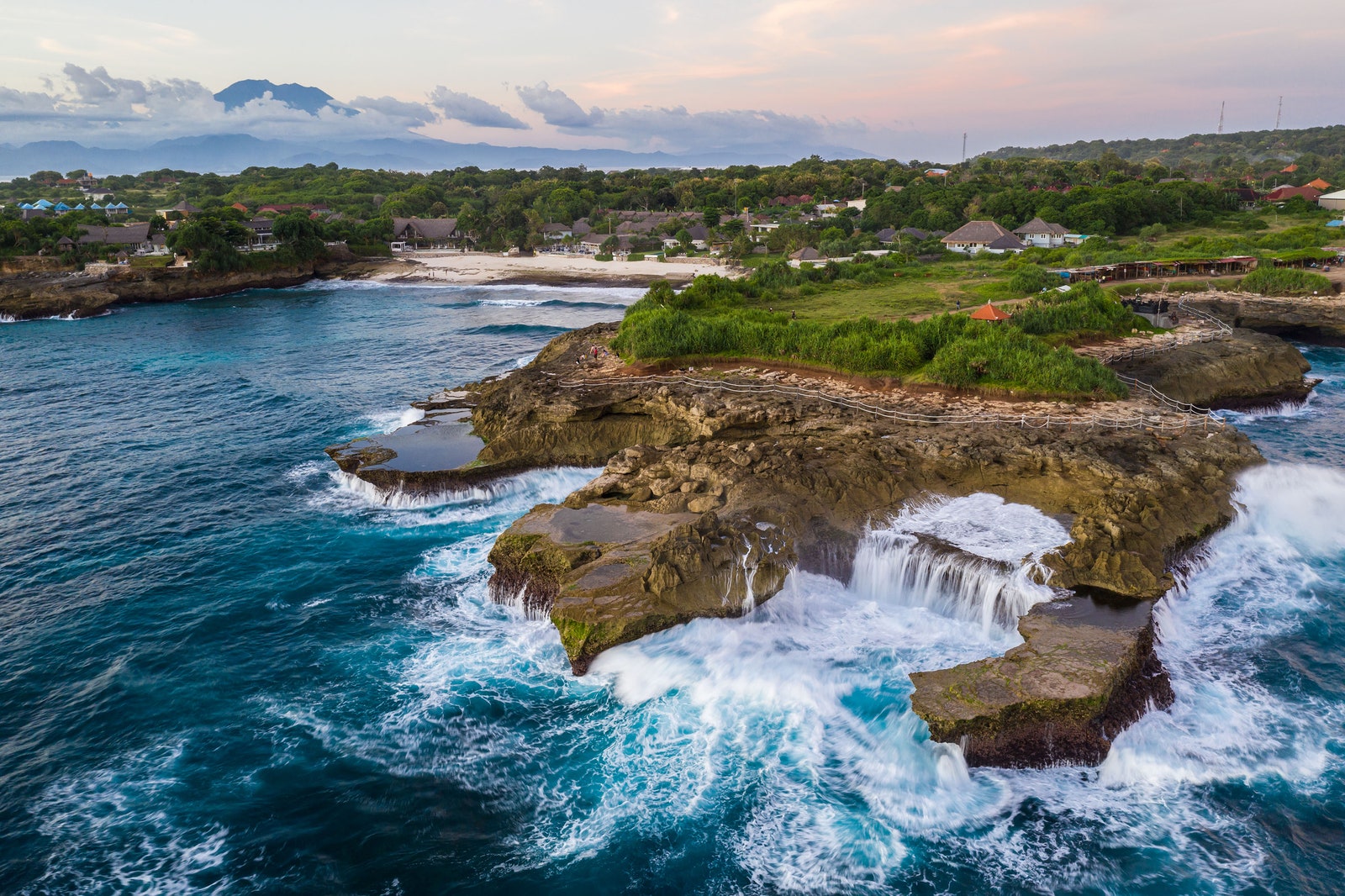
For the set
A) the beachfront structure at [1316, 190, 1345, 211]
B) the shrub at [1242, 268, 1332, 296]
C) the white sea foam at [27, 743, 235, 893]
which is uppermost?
the beachfront structure at [1316, 190, 1345, 211]

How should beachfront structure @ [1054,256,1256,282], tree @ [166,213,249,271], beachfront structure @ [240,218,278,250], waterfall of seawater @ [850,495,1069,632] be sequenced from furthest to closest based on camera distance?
beachfront structure @ [240,218,278,250] → tree @ [166,213,249,271] → beachfront structure @ [1054,256,1256,282] → waterfall of seawater @ [850,495,1069,632]

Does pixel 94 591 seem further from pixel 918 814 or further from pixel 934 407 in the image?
pixel 934 407

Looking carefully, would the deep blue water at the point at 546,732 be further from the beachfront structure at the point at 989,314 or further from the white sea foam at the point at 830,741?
the beachfront structure at the point at 989,314

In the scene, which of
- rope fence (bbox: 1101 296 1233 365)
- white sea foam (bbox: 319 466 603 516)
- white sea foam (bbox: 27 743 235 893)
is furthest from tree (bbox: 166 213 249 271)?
rope fence (bbox: 1101 296 1233 365)

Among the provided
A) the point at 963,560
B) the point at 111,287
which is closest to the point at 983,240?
the point at 963,560

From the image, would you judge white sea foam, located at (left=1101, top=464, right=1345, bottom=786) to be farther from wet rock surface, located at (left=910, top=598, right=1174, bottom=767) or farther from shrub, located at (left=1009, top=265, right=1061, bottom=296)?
shrub, located at (left=1009, top=265, right=1061, bottom=296)

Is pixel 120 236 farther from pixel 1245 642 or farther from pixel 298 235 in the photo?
pixel 1245 642

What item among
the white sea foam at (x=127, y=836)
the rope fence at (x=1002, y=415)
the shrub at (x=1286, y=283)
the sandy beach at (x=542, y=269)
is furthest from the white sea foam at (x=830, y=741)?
the sandy beach at (x=542, y=269)
